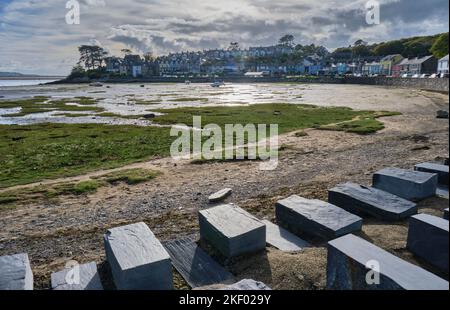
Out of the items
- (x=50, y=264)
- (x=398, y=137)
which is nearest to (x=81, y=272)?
(x=50, y=264)

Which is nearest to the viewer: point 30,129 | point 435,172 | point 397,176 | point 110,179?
point 397,176

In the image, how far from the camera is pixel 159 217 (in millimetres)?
8695

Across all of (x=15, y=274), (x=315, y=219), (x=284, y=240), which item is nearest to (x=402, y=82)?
(x=315, y=219)

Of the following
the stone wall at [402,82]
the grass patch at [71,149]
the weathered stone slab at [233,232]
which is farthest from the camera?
the stone wall at [402,82]

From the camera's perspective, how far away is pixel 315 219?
632cm

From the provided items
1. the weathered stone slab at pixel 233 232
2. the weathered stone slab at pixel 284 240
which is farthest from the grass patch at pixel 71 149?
the weathered stone slab at pixel 284 240

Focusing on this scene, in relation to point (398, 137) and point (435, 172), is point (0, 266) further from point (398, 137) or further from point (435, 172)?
point (398, 137)

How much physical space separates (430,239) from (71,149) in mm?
17838

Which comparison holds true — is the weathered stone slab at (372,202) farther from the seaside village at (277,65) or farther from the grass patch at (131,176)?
the seaside village at (277,65)

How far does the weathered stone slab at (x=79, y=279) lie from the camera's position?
4895 mm

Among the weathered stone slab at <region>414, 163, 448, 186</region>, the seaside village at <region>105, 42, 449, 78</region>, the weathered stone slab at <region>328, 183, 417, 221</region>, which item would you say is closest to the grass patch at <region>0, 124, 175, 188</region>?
the weathered stone slab at <region>328, 183, 417, 221</region>

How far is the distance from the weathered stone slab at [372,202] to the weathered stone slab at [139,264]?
436 centimetres
